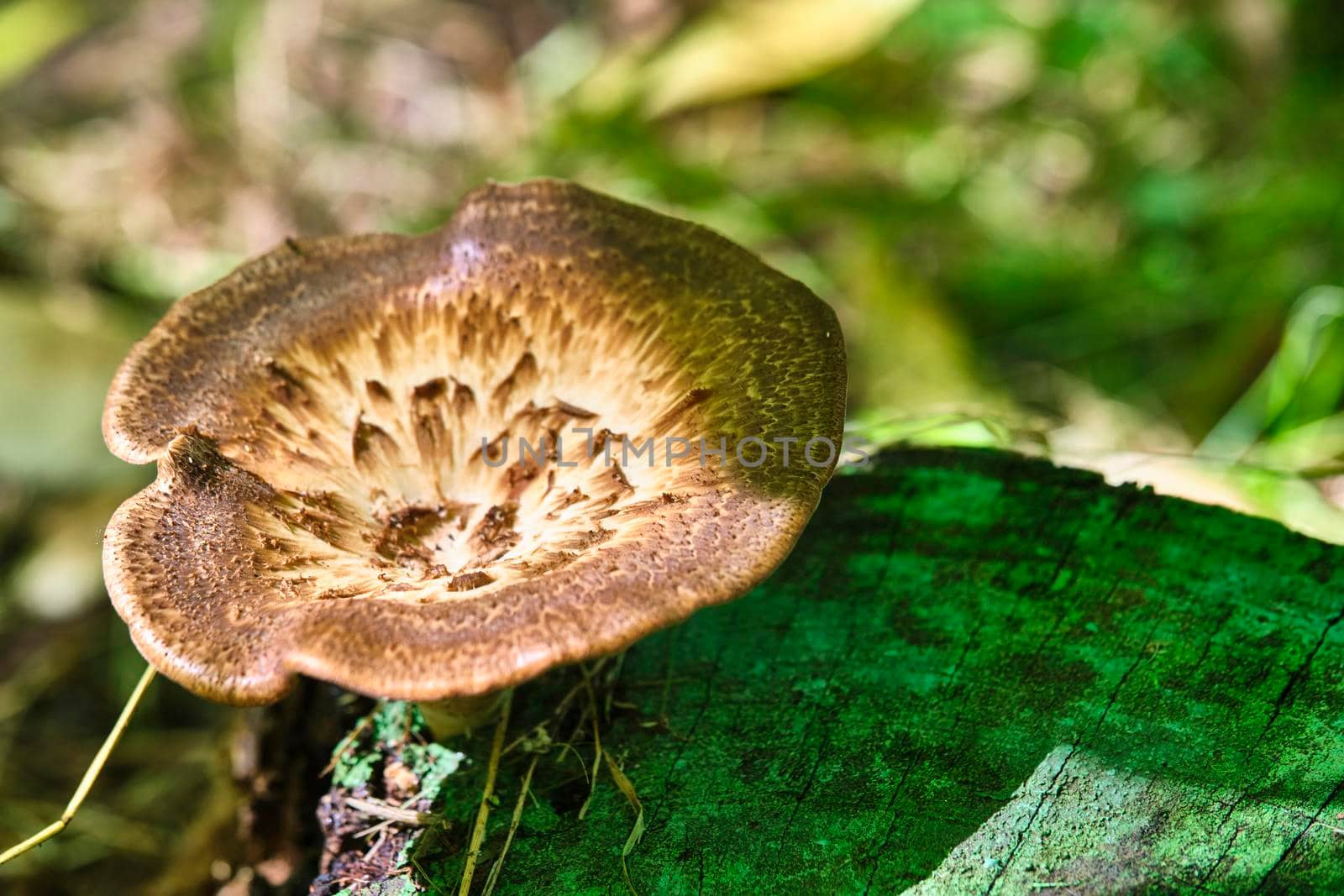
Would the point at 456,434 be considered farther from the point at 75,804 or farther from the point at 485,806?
the point at 75,804

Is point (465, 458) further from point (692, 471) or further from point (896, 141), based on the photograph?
point (896, 141)

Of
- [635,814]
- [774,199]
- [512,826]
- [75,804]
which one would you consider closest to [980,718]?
[635,814]

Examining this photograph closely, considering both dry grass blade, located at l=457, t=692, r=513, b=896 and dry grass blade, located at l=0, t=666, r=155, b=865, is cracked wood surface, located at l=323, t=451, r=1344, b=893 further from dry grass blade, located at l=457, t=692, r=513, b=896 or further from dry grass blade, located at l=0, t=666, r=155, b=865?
dry grass blade, located at l=0, t=666, r=155, b=865

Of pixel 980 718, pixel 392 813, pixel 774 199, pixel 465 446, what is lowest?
pixel 774 199

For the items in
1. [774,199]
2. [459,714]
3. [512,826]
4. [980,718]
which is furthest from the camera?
[774,199]

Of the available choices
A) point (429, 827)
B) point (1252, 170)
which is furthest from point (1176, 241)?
point (429, 827)

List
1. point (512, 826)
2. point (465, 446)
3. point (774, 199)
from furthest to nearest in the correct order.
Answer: point (774, 199) → point (465, 446) → point (512, 826)

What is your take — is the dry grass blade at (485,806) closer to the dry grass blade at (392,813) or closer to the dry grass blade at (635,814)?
the dry grass blade at (392,813)

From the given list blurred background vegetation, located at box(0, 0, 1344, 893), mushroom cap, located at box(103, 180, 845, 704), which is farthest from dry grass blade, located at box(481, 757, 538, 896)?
blurred background vegetation, located at box(0, 0, 1344, 893)
